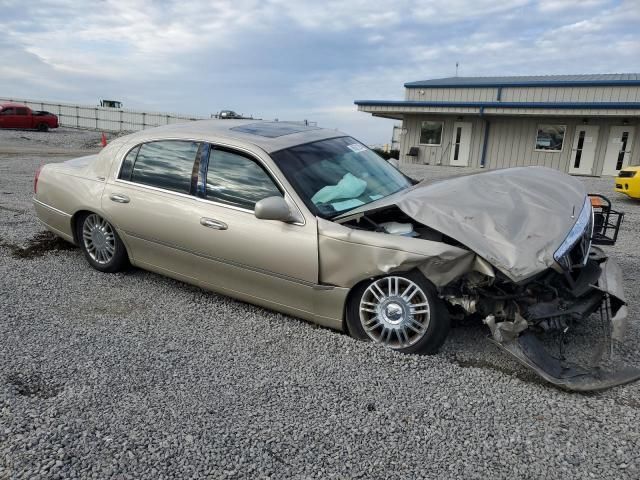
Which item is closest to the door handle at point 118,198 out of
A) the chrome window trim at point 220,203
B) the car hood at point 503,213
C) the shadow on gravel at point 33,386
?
the chrome window trim at point 220,203

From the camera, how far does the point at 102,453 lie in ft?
7.84

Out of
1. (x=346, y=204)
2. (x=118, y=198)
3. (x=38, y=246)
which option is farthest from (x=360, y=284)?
(x=38, y=246)

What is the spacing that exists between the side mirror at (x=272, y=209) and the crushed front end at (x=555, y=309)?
1.25 meters

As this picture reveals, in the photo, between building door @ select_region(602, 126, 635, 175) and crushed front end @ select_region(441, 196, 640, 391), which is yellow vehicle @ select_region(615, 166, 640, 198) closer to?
crushed front end @ select_region(441, 196, 640, 391)

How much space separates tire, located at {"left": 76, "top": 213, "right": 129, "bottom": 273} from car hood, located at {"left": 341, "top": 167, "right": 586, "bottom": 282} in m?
2.51

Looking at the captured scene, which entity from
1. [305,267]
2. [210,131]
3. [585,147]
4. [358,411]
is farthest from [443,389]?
[585,147]

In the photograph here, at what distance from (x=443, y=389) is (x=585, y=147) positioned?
21.8m

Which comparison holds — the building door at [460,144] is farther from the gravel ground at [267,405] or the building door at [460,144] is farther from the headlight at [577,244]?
the headlight at [577,244]

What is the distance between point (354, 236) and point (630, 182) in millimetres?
10226

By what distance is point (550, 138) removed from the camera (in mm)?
22125

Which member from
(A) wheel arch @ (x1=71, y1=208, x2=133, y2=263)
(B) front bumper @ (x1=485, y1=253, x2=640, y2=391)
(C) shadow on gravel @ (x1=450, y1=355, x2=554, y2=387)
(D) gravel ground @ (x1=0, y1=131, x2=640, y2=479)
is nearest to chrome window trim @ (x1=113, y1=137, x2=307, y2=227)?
(A) wheel arch @ (x1=71, y1=208, x2=133, y2=263)

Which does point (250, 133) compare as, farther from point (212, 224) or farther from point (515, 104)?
point (515, 104)

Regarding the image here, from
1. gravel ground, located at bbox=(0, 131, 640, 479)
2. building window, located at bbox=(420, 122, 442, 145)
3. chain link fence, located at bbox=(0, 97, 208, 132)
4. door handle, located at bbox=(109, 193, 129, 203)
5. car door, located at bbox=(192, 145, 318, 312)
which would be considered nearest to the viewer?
gravel ground, located at bbox=(0, 131, 640, 479)

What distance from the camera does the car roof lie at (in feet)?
13.7
